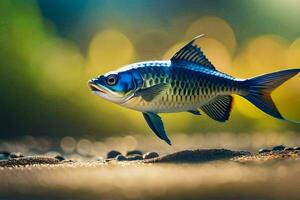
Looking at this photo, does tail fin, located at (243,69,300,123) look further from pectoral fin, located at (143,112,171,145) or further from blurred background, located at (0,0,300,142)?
blurred background, located at (0,0,300,142)

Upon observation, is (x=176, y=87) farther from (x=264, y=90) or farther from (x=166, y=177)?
(x=166, y=177)

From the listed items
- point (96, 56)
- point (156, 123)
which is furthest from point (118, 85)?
point (96, 56)

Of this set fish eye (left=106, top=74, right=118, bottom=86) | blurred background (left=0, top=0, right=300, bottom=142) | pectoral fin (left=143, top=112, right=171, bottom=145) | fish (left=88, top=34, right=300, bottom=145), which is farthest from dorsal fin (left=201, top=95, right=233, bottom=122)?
blurred background (left=0, top=0, right=300, bottom=142)

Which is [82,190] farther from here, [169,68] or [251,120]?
[251,120]

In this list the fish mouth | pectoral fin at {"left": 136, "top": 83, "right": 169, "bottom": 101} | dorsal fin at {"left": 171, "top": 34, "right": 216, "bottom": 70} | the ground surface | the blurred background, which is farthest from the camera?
the blurred background

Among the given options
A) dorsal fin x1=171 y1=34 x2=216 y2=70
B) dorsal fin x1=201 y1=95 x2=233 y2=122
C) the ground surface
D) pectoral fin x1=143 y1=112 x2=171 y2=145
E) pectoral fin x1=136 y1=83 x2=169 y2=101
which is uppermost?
dorsal fin x1=171 y1=34 x2=216 y2=70

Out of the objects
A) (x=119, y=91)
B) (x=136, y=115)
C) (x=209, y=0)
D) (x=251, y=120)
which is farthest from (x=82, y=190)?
(x=209, y=0)

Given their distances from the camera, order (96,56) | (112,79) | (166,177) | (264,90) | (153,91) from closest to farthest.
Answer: (166,177), (153,91), (112,79), (264,90), (96,56)
